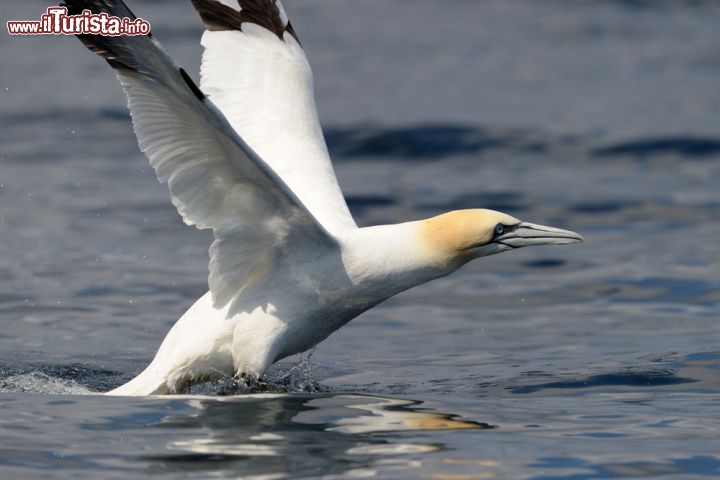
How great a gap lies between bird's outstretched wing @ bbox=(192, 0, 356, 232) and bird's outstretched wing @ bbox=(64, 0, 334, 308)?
4.45ft

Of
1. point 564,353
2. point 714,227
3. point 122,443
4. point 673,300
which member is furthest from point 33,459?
point 714,227

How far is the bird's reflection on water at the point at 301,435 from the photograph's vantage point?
7.59m

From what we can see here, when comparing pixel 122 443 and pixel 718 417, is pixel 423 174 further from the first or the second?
pixel 122 443

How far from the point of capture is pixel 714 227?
54.8ft

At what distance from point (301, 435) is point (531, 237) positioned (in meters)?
2.60

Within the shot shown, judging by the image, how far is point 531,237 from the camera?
392 inches

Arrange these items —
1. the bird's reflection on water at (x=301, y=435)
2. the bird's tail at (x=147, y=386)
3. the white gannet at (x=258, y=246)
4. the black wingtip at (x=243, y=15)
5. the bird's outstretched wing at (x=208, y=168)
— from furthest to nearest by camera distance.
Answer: the black wingtip at (x=243, y=15) → the bird's tail at (x=147, y=386) → the white gannet at (x=258, y=246) → the bird's outstretched wing at (x=208, y=168) → the bird's reflection on water at (x=301, y=435)

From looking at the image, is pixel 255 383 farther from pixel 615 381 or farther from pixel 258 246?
pixel 615 381

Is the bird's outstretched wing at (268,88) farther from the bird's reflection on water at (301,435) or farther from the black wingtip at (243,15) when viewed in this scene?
the bird's reflection on water at (301,435)

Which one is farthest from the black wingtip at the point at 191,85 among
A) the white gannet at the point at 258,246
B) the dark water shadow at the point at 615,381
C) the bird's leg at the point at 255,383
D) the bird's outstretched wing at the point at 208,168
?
the dark water shadow at the point at 615,381

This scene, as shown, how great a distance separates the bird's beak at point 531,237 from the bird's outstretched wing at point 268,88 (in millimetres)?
1608

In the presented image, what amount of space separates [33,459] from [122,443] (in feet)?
1.71

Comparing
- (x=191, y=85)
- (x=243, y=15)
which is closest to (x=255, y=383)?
(x=191, y=85)

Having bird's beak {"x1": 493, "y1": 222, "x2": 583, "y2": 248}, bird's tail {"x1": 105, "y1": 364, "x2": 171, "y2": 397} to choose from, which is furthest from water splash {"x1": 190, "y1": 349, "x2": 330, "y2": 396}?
bird's beak {"x1": 493, "y1": 222, "x2": 583, "y2": 248}
